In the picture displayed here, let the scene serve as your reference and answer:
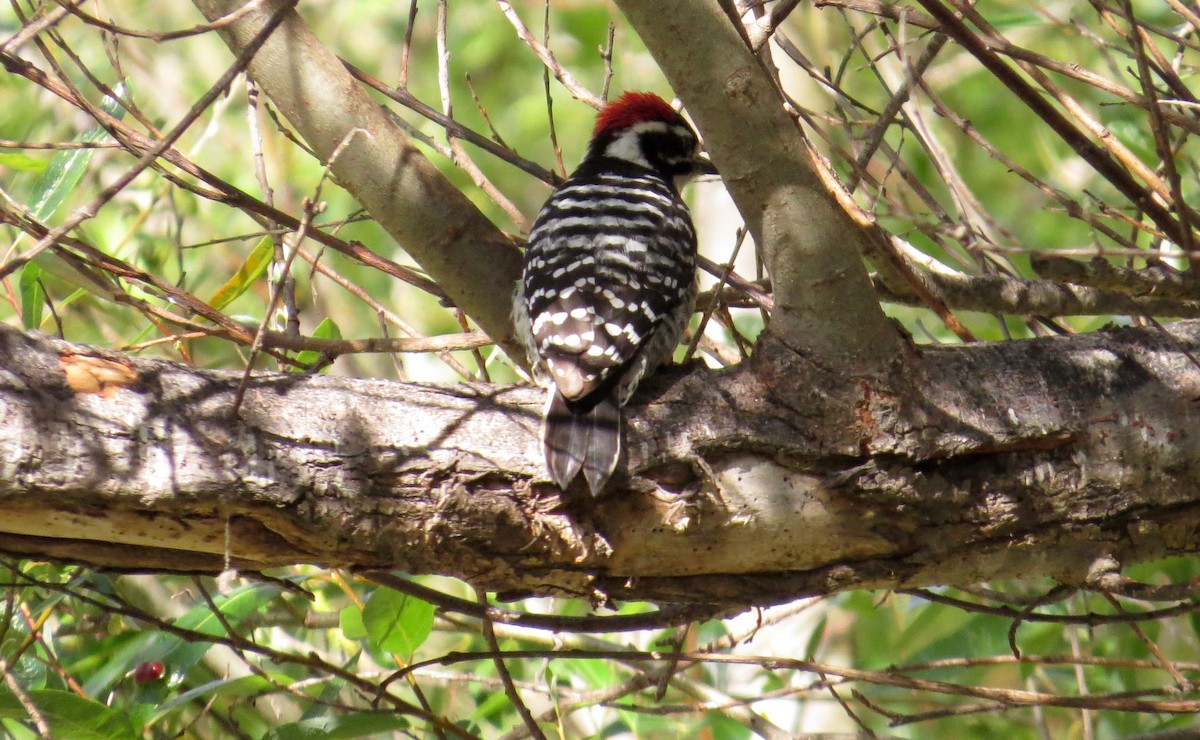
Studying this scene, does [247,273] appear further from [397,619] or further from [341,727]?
[341,727]

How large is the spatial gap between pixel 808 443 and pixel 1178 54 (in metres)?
1.58

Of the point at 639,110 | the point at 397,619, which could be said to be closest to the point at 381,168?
the point at 397,619

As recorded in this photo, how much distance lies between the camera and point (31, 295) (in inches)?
109

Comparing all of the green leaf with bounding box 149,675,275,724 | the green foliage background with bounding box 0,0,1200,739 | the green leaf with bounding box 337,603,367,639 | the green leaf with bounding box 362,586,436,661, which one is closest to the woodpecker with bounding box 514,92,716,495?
the green foliage background with bounding box 0,0,1200,739

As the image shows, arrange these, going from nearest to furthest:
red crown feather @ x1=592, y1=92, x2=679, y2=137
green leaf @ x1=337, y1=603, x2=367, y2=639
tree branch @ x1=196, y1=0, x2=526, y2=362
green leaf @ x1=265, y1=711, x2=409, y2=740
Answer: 1. tree branch @ x1=196, y1=0, x2=526, y2=362
2. green leaf @ x1=265, y1=711, x2=409, y2=740
3. green leaf @ x1=337, y1=603, x2=367, y2=639
4. red crown feather @ x1=592, y1=92, x2=679, y2=137

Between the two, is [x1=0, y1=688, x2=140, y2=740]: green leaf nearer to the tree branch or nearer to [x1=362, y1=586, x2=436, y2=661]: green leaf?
[x1=362, y1=586, x2=436, y2=661]: green leaf

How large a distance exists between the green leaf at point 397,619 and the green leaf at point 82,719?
0.56 m

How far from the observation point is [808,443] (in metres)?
2.08

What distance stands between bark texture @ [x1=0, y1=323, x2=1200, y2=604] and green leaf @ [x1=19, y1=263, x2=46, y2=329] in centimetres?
96

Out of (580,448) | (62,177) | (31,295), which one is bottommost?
(580,448)

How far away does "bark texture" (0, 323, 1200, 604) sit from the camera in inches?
73.5

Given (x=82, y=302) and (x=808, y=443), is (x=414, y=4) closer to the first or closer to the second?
(x=808, y=443)

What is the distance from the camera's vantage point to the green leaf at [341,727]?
2691mm

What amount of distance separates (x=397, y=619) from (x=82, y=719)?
0.70 meters
